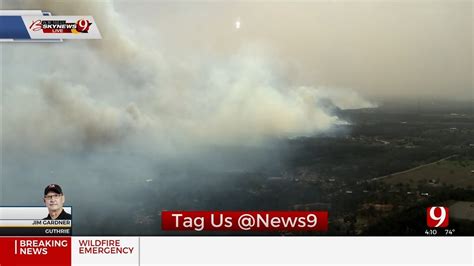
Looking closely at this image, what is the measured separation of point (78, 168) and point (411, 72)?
8.74 ft

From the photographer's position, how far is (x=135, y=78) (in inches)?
117

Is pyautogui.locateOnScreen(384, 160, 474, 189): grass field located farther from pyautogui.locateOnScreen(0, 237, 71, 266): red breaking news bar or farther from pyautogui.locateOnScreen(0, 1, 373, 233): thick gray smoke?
pyautogui.locateOnScreen(0, 237, 71, 266): red breaking news bar

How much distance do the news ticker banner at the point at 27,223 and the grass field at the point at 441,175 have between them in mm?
2557

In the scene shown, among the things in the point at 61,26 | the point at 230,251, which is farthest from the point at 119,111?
the point at 230,251

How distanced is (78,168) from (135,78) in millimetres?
801

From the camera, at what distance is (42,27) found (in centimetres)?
286

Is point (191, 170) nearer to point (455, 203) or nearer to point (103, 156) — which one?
point (103, 156)

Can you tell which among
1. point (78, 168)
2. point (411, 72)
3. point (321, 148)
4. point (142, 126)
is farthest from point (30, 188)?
point (411, 72)

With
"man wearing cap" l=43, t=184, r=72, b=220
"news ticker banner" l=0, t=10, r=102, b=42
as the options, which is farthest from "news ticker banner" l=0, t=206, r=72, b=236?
"news ticker banner" l=0, t=10, r=102, b=42

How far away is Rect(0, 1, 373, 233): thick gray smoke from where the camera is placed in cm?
293

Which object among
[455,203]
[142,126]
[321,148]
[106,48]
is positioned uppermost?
[106,48]

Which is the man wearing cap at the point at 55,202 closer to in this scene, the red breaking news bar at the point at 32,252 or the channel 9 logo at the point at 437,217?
the red breaking news bar at the point at 32,252

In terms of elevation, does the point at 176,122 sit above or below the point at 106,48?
below

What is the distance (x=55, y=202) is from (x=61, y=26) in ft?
4.27
